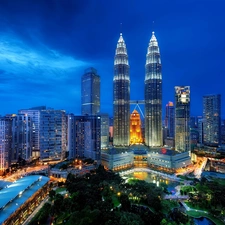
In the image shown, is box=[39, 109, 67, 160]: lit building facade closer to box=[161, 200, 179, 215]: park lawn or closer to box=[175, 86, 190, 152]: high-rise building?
box=[161, 200, 179, 215]: park lawn

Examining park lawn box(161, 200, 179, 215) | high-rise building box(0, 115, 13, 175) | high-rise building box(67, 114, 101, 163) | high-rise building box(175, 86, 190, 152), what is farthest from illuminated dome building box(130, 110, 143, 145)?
park lawn box(161, 200, 179, 215)

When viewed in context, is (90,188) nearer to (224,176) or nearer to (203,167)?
(224,176)

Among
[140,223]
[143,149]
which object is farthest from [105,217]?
[143,149]

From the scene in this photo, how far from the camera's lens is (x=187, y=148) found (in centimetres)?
4362

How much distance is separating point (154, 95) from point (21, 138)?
3421cm

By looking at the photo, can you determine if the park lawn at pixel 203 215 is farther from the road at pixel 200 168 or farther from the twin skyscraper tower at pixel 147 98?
the twin skyscraper tower at pixel 147 98

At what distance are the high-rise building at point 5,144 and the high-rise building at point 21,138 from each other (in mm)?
2286

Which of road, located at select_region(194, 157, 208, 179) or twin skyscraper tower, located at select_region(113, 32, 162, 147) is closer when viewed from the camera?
road, located at select_region(194, 157, 208, 179)

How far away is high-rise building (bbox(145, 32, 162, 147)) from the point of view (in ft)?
157

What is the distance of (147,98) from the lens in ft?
162

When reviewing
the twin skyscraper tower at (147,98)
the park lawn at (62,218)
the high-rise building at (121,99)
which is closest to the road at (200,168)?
the twin skyscraper tower at (147,98)

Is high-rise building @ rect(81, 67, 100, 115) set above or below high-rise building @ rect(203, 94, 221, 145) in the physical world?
above

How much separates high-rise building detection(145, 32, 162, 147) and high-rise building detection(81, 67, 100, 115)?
23.3 meters

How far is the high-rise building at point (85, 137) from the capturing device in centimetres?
3631
